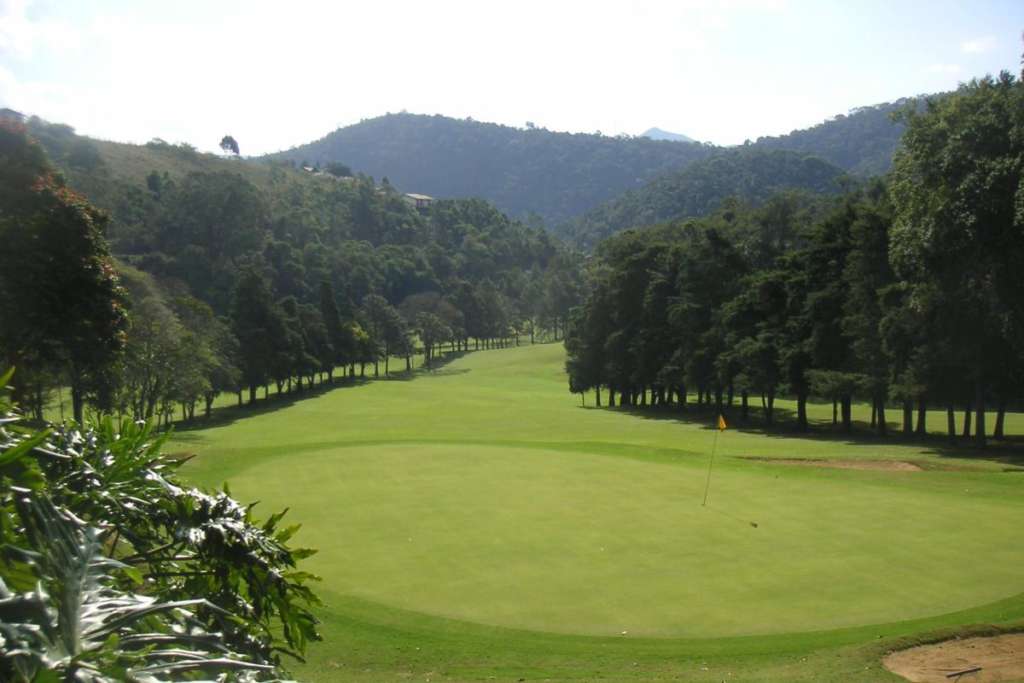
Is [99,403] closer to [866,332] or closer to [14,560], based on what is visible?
[866,332]

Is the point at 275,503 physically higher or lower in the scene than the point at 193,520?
lower

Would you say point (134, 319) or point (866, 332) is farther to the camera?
point (134, 319)

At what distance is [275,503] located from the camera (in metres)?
22.5

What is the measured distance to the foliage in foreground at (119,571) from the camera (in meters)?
3.62

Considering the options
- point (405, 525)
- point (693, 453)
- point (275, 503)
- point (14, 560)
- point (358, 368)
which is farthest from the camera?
point (358, 368)

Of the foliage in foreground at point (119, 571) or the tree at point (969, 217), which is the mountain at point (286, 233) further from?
the foliage in foreground at point (119, 571)

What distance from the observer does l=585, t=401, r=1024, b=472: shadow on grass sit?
113ft

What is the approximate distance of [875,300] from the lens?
40938 mm

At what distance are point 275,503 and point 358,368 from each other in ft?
306

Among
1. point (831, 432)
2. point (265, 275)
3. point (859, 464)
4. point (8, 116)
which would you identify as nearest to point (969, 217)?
point (859, 464)

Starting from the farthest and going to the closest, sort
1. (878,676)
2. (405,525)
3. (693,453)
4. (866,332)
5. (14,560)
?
(866,332) → (693,453) → (405,525) → (878,676) → (14,560)

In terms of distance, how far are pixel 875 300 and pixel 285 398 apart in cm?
5058

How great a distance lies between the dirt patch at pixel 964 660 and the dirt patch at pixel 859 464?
53.2 feet

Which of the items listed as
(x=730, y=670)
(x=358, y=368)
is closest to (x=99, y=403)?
(x=730, y=670)
